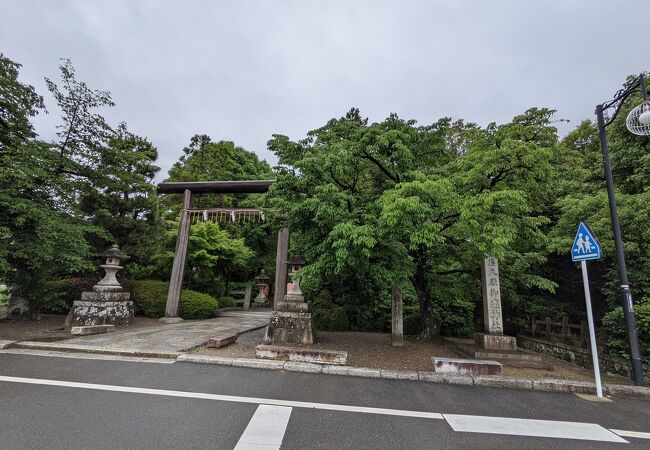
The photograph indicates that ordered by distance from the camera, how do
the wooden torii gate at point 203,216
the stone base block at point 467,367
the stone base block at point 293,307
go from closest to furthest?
1. the stone base block at point 467,367
2. the stone base block at point 293,307
3. the wooden torii gate at point 203,216

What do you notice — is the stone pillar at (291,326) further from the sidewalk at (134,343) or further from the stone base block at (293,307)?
the sidewalk at (134,343)

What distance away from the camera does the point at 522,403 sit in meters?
4.33

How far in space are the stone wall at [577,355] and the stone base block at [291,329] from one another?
6986mm

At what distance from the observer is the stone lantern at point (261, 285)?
23266 mm

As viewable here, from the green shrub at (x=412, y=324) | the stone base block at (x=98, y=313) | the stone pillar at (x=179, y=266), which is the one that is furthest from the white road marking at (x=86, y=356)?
the green shrub at (x=412, y=324)

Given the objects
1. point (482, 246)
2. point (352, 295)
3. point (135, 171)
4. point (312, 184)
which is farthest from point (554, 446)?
point (135, 171)

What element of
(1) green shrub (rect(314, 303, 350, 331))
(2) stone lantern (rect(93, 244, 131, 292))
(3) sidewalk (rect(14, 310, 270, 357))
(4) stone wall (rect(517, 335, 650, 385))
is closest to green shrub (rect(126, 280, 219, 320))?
(2) stone lantern (rect(93, 244, 131, 292))

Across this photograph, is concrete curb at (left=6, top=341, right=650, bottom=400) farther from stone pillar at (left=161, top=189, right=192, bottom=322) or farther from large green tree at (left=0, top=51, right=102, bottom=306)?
stone pillar at (left=161, top=189, right=192, bottom=322)

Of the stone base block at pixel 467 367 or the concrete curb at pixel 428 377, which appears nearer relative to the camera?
the concrete curb at pixel 428 377

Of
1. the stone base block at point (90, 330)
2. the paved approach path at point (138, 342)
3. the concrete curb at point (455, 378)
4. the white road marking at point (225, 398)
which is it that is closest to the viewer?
the white road marking at point (225, 398)

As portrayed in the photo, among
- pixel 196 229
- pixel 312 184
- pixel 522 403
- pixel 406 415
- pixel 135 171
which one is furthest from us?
pixel 196 229

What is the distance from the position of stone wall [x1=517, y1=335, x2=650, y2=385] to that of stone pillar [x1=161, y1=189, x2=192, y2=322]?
42.3 ft

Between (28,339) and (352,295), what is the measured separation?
9.44 meters

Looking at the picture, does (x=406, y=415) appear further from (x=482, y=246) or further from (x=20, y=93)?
(x=20, y=93)
